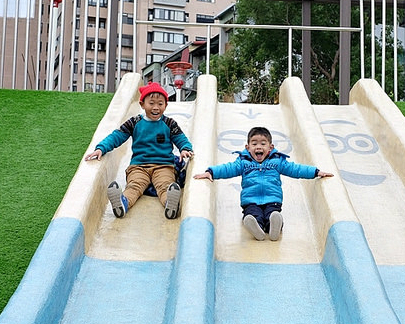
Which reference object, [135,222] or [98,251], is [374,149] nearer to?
[135,222]

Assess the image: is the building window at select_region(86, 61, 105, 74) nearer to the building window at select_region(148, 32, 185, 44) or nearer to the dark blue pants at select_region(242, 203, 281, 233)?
the building window at select_region(148, 32, 185, 44)

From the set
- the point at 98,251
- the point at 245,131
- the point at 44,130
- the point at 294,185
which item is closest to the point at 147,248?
the point at 98,251

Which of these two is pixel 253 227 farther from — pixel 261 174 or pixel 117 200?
pixel 117 200

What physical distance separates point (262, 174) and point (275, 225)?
469mm

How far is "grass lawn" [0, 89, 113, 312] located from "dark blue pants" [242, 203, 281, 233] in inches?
54.1

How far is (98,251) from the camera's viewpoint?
3867 mm

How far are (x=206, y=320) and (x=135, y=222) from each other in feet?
4.68

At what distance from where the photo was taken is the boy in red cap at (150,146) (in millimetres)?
4582

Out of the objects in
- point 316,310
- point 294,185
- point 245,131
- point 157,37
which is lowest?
point 316,310

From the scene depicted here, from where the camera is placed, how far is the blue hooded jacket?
424 centimetres

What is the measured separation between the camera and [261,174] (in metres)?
4.32


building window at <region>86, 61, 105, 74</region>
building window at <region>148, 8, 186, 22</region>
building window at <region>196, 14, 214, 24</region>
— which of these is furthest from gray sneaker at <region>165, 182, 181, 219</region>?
building window at <region>196, 14, 214, 24</region>

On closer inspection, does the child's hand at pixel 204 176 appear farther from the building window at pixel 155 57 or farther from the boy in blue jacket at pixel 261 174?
the building window at pixel 155 57

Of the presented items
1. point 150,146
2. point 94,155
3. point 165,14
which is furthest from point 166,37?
point 94,155
